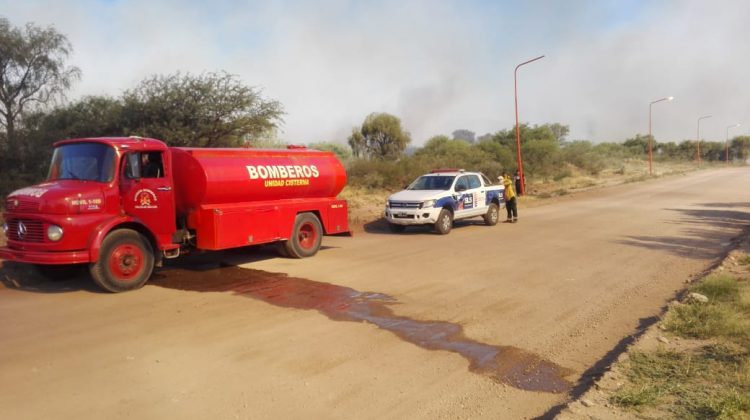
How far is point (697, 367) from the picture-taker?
5258mm

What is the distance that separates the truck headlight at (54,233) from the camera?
822 centimetres

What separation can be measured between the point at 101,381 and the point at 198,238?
5.11 meters

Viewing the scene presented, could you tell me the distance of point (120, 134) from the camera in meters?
21.6

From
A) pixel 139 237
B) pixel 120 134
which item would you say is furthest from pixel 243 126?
pixel 139 237

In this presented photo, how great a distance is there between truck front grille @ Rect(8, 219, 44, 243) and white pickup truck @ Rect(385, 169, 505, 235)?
928 centimetres

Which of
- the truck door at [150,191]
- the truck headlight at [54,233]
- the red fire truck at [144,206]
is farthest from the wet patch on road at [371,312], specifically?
the truck headlight at [54,233]

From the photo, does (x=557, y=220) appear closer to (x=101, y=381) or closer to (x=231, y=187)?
(x=231, y=187)

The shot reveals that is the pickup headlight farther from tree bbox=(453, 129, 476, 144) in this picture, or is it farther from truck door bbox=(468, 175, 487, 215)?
tree bbox=(453, 129, 476, 144)

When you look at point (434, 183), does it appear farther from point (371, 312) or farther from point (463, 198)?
point (371, 312)

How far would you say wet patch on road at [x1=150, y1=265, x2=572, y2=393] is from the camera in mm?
5430

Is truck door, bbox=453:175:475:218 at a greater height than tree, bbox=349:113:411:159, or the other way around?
tree, bbox=349:113:411:159

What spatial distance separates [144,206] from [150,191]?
28 centimetres

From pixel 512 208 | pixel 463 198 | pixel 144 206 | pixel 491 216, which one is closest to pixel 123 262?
pixel 144 206

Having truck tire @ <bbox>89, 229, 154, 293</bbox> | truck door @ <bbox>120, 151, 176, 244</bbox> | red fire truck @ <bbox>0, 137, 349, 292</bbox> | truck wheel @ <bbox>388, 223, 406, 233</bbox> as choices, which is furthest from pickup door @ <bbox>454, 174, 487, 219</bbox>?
truck tire @ <bbox>89, 229, 154, 293</bbox>
